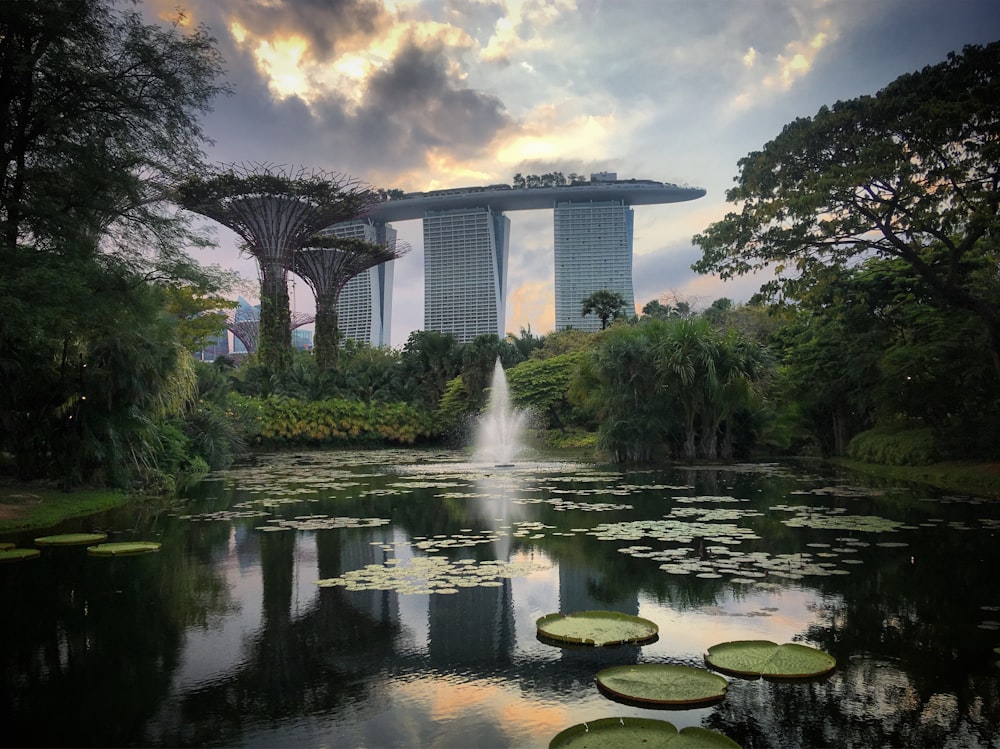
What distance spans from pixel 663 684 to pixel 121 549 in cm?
625

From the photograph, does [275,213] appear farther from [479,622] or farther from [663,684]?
[663,684]

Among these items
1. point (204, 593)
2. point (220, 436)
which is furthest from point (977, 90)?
point (220, 436)

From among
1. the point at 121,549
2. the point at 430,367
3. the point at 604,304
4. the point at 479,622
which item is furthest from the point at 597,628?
the point at 604,304

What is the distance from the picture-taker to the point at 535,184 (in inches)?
3674

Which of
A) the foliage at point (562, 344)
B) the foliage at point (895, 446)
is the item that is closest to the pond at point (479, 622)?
the foliage at point (895, 446)

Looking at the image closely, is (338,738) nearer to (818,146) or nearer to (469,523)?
(469,523)

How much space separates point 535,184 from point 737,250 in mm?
82524

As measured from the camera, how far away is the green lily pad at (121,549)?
307 inches

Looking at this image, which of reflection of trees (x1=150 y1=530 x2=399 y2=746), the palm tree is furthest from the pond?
the palm tree

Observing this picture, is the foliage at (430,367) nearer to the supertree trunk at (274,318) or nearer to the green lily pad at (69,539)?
the supertree trunk at (274,318)

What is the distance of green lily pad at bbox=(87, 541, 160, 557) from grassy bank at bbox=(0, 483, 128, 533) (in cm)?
218

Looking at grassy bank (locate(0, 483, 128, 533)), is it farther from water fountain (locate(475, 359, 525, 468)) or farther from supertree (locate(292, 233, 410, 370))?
supertree (locate(292, 233, 410, 370))

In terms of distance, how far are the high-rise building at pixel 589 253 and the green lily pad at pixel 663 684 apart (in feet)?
300

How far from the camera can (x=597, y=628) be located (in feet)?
16.4
